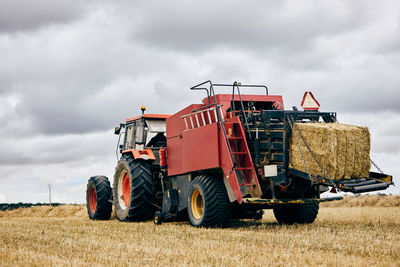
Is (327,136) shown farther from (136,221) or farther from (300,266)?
(136,221)

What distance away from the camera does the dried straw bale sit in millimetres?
9133

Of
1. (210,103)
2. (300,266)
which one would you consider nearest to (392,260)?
(300,266)

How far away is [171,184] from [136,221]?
1.54 meters

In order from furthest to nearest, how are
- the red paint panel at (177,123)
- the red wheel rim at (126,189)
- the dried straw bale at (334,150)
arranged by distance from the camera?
the red wheel rim at (126,189)
the red paint panel at (177,123)
the dried straw bale at (334,150)

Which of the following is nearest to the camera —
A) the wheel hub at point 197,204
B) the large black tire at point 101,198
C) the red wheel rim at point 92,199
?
the wheel hub at point 197,204

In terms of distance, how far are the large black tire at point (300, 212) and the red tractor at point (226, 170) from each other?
23mm

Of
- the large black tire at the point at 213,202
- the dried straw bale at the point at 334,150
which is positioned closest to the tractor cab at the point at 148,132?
the large black tire at the point at 213,202

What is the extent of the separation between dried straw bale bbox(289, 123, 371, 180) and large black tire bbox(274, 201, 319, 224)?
2.16 metres

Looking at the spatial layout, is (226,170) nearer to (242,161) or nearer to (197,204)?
(242,161)

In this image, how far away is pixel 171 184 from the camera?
12.2 metres

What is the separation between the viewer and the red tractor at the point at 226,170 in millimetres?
9617

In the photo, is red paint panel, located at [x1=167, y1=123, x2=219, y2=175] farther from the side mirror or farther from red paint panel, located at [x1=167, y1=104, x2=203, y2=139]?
the side mirror

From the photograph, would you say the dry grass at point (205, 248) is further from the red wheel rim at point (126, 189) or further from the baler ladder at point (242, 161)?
the red wheel rim at point (126, 189)

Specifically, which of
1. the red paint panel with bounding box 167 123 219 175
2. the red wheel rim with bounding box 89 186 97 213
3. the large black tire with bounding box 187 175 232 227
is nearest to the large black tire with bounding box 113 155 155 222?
the red paint panel with bounding box 167 123 219 175
